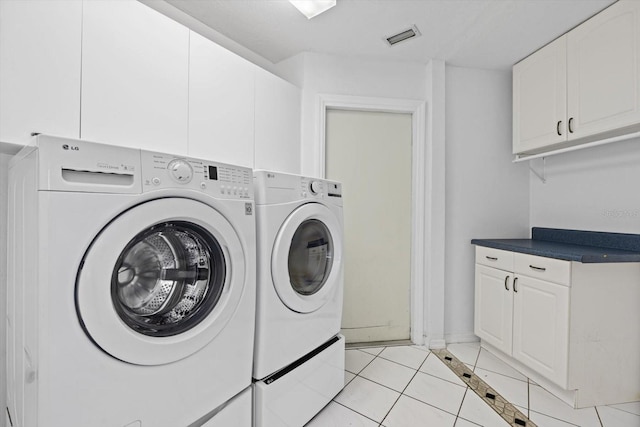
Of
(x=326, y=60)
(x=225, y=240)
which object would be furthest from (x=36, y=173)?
(x=326, y=60)

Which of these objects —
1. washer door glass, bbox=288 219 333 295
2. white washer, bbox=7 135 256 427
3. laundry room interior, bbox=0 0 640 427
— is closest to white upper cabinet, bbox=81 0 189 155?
laundry room interior, bbox=0 0 640 427

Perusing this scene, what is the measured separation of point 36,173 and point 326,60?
2.00 meters

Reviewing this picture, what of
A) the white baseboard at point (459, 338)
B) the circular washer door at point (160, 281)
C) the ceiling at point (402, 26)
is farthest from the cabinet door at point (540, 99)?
the circular washer door at point (160, 281)

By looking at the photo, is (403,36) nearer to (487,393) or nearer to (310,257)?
(310,257)

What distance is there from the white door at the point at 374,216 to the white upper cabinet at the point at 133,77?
45.5 inches

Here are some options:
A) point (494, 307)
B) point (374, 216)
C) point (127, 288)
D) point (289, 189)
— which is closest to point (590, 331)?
point (494, 307)

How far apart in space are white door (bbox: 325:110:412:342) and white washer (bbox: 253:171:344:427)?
70 centimetres

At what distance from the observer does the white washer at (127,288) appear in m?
0.71

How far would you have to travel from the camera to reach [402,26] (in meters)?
1.91

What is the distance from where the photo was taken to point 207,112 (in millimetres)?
1548

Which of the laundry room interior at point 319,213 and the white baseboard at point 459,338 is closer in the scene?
the laundry room interior at point 319,213

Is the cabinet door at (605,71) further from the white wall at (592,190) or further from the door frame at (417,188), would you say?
the door frame at (417,188)

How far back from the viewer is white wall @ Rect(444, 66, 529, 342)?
2.39m

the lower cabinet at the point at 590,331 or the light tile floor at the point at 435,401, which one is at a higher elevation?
the lower cabinet at the point at 590,331
